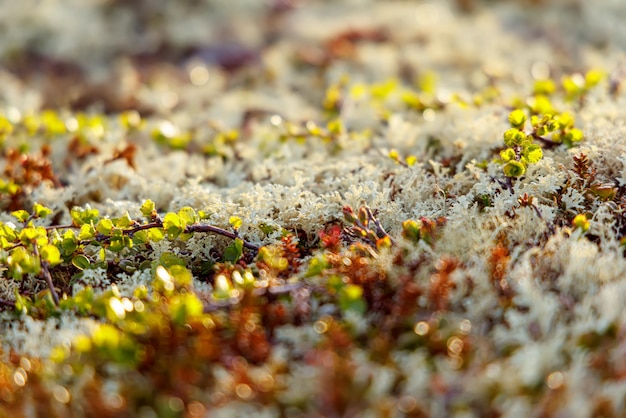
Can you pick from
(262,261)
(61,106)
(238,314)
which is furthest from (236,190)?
(61,106)

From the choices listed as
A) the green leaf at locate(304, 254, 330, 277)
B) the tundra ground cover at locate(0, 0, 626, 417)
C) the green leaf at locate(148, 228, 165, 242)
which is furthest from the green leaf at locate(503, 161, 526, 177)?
the green leaf at locate(148, 228, 165, 242)

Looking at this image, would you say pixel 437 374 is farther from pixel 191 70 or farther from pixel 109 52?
pixel 109 52

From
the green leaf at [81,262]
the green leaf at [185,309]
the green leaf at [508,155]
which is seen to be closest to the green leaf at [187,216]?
the green leaf at [81,262]

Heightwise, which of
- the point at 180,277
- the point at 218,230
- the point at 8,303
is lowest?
the point at 8,303

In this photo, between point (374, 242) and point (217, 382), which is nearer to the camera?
point (217, 382)

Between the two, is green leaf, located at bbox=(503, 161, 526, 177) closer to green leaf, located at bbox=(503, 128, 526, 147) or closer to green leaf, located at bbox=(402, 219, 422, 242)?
green leaf, located at bbox=(503, 128, 526, 147)

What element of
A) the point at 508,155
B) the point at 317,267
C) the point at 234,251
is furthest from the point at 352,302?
the point at 508,155

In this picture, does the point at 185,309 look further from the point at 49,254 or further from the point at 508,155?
the point at 508,155
